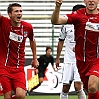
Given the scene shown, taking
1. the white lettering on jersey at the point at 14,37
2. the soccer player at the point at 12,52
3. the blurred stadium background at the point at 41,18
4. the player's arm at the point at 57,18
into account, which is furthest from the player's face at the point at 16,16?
the blurred stadium background at the point at 41,18

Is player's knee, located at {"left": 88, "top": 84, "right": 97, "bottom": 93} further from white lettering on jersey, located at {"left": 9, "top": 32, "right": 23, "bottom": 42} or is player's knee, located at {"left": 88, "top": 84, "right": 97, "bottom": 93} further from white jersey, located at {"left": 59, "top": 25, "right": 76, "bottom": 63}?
white jersey, located at {"left": 59, "top": 25, "right": 76, "bottom": 63}

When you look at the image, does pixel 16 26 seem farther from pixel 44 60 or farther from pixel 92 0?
pixel 44 60

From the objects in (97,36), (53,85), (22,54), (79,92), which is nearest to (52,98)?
(53,85)

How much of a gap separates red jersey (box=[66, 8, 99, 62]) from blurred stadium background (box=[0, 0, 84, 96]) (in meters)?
8.78

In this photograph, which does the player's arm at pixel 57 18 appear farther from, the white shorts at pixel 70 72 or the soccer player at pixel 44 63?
the soccer player at pixel 44 63

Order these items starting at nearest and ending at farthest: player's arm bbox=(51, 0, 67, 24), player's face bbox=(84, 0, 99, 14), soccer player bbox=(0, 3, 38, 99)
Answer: player's arm bbox=(51, 0, 67, 24) < player's face bbox=(84, 0, 99, 14) < soccer player bbox=(0, 3, 38, 99)

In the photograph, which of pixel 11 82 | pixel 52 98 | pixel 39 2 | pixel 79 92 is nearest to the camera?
pixel 11 82

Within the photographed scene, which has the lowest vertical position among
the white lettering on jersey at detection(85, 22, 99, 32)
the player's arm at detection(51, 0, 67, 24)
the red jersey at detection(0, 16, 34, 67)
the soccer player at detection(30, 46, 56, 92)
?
the soccer player at detection(30, 46, 56, 92)

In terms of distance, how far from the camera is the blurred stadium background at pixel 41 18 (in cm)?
1786

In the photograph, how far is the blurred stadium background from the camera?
17859 mm

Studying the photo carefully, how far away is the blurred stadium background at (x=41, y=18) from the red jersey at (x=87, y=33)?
28.8 feet

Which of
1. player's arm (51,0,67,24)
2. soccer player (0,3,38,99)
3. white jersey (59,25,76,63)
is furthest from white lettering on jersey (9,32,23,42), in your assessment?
white jersey (59,25,76,63)

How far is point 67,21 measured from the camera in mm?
8250

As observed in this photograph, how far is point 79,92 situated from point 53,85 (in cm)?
447
